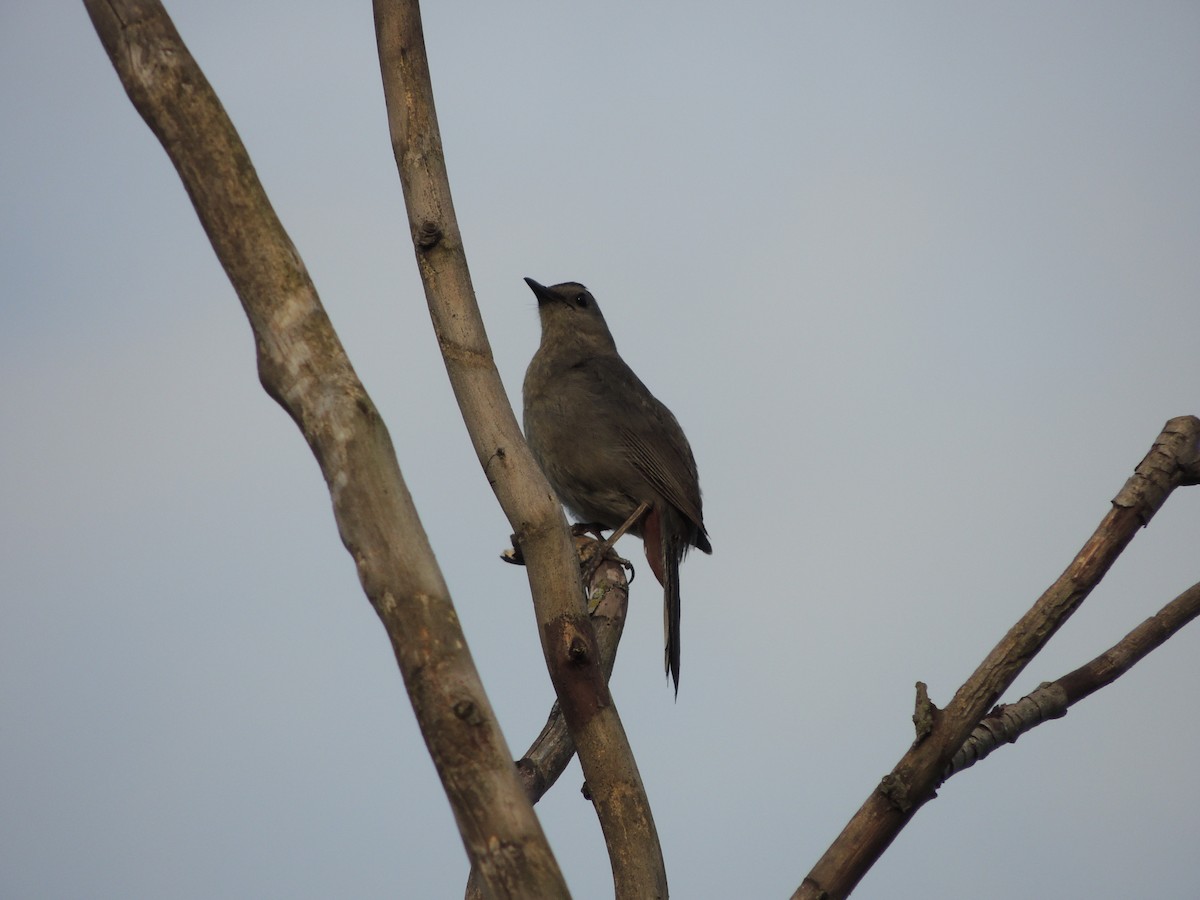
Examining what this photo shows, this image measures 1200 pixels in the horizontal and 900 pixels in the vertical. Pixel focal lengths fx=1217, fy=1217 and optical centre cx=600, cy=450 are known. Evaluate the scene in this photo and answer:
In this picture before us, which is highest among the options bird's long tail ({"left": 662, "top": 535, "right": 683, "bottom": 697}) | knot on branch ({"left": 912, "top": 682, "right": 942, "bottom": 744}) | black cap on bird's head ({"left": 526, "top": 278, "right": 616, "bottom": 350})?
black cap on bird's head ({"left": 526, "top": 278, "right": 616, "bottom": 350})

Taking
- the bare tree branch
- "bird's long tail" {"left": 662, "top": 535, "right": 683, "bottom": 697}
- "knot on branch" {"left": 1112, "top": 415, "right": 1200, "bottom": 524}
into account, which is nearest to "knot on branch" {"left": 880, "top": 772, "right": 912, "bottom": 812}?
the bare tree branch

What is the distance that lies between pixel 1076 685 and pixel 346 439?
217 centimetres

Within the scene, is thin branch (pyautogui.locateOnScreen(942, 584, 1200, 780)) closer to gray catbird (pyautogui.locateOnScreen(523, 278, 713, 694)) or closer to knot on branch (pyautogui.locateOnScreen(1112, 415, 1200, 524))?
knot on branch (pyautogui.locateOnScreen(1112, 415, 1200, 524))

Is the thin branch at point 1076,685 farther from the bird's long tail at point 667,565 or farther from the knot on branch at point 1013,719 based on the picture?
the bird's long tail at point 667,565

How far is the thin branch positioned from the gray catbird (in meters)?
2.35

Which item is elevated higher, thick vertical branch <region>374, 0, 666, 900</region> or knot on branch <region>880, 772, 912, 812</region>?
thick vertical branch <region>374, 0, 666, 900</region>

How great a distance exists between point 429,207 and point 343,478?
1.42 m

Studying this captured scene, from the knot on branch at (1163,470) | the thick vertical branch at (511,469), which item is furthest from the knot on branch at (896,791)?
the knot on branch at (1163,470)

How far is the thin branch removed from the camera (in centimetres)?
337

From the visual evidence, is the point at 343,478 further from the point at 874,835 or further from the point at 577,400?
the point at 577,400

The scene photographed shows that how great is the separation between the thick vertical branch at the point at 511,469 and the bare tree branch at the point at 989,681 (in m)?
0.56

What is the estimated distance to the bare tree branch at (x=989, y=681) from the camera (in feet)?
10.1

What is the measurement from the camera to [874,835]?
3.08 m

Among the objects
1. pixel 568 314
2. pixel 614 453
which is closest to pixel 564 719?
pixel 614 453
